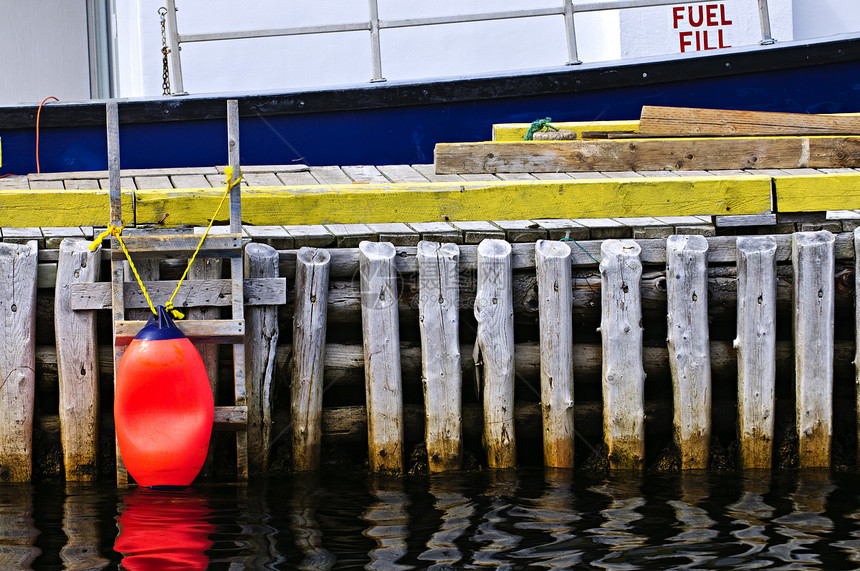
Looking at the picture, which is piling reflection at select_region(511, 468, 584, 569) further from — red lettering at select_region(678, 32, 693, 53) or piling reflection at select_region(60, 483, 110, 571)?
red lettering at select_region(678, 32, 693, 53)

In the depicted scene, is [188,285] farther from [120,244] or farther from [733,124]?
[733,124]

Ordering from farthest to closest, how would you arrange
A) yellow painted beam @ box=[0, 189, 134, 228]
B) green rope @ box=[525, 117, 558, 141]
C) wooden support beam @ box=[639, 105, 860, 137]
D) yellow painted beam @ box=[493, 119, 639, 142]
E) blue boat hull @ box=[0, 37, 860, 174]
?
1. blue boat hull @ box=[0, 37, 860, 174]
2. yellow painted beam @ box=[493, 119, 639, 142]
3. green rope @ box=[525, 117, 558, 141]
4. wooden support beam @ box=[639, 105, 860, 137]
5. yellow painted beam @ box=[0, 189, 134, 228]

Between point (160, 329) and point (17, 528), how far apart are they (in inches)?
35.1

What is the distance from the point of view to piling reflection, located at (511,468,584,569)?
3273mm

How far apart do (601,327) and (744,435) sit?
2.68 feet

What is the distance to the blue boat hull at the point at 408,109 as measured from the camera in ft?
23.0

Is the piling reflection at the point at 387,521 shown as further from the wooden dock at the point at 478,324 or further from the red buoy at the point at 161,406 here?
the red buoy at the point at 161,406

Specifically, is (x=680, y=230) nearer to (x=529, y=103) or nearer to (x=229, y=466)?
(x=229, y=466)

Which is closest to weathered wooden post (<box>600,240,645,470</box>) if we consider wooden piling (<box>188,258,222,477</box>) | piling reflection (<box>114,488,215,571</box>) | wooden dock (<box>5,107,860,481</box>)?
wooden dock (<box>5,107,860,481</box>)

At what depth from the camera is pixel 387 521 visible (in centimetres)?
370

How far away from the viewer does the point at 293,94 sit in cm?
→ 705

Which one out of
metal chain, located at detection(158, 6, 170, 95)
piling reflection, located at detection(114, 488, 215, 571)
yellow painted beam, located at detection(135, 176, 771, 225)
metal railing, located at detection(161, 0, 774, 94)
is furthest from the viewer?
metal chain, located at detection(158, 6, 170, 95)

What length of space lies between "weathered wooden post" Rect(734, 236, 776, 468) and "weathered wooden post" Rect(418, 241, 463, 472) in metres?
1.27

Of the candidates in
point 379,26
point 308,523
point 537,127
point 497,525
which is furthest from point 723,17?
point 308,523
